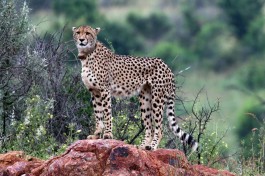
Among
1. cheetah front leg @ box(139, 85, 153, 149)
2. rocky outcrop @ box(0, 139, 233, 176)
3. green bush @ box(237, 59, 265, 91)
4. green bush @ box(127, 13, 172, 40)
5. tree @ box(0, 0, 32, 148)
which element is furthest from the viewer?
green bush @ box(127, 13, 172, 40)

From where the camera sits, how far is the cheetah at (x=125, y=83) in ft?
35.2

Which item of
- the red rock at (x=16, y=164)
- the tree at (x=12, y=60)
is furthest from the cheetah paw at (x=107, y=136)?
the tree at (x=12, y=60)

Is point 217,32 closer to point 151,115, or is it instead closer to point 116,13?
point 116,13

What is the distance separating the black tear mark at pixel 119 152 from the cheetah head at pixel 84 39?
6.42ft

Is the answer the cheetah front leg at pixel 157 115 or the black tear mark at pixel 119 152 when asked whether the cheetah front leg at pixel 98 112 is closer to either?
the cheetah front leg at pixel 157 115

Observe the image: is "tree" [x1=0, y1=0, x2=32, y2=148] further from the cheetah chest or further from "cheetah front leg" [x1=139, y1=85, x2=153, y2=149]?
"cheetah front leg" [x1=139, y1=85, x2=153, y2=149]

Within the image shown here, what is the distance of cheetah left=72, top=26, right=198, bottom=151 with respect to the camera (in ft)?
35.2

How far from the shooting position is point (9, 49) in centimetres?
1270

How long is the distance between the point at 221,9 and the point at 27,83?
145 ft

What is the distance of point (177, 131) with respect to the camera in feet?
36.0

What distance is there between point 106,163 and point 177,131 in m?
2.00

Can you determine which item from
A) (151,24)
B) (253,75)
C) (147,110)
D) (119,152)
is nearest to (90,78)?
(147,110)

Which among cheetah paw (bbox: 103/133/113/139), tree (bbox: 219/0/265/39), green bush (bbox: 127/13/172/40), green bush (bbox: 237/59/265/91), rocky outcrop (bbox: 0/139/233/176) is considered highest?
tree (bbox: 219/0/265/39)

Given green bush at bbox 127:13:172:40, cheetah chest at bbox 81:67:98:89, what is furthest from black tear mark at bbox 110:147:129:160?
green bush at bbox 127:13:172:40
